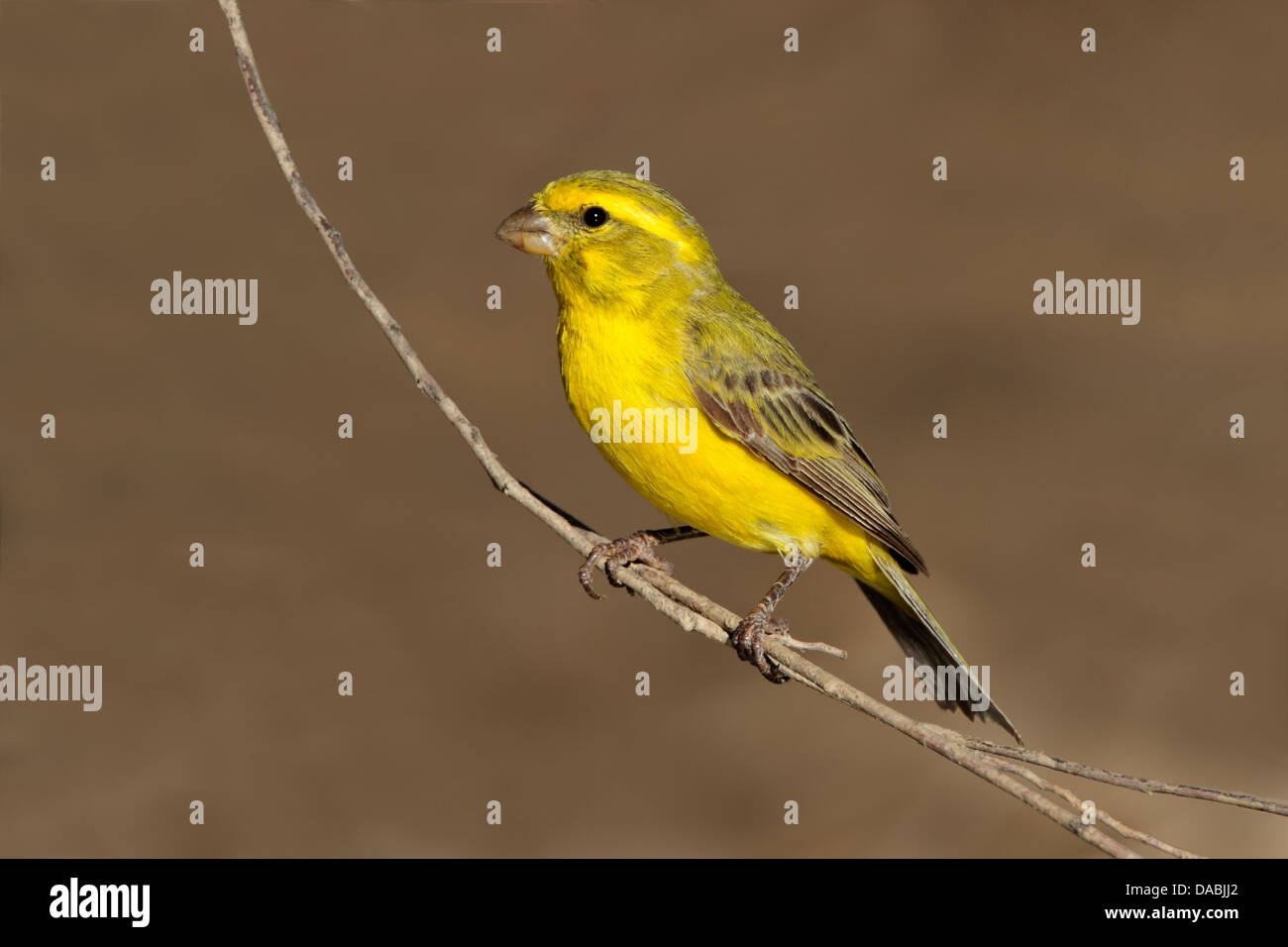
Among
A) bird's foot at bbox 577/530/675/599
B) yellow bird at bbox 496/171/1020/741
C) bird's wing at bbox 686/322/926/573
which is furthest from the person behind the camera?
bird's foot at bbox 577/530/675/599

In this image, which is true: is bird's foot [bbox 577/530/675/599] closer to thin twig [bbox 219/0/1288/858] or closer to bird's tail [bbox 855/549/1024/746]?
thin twig [bbox 219/0/1288/858]

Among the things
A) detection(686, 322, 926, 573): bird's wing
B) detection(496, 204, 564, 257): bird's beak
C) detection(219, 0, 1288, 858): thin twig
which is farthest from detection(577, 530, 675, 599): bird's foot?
detection(496, 204, 564, 257): bird's beak

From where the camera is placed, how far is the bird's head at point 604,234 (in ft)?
14.7

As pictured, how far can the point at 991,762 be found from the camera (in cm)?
318

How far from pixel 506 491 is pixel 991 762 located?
5.58 ft

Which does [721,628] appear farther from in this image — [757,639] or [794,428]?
[794,428]

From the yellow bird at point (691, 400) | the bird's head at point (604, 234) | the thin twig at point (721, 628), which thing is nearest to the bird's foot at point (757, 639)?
the yellow bird at point (691, 400)

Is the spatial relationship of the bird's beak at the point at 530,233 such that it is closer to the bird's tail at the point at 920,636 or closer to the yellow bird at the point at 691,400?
the yellow bird at the point at 691,400

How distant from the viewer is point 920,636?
5340 millimetres

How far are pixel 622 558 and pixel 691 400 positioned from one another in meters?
0.79

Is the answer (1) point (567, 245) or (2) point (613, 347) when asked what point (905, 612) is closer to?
(2) point (613, 347)

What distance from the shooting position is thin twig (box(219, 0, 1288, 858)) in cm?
295

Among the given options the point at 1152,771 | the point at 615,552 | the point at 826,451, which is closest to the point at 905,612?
the point at 826,451

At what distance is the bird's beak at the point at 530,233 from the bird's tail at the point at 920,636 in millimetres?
1893
